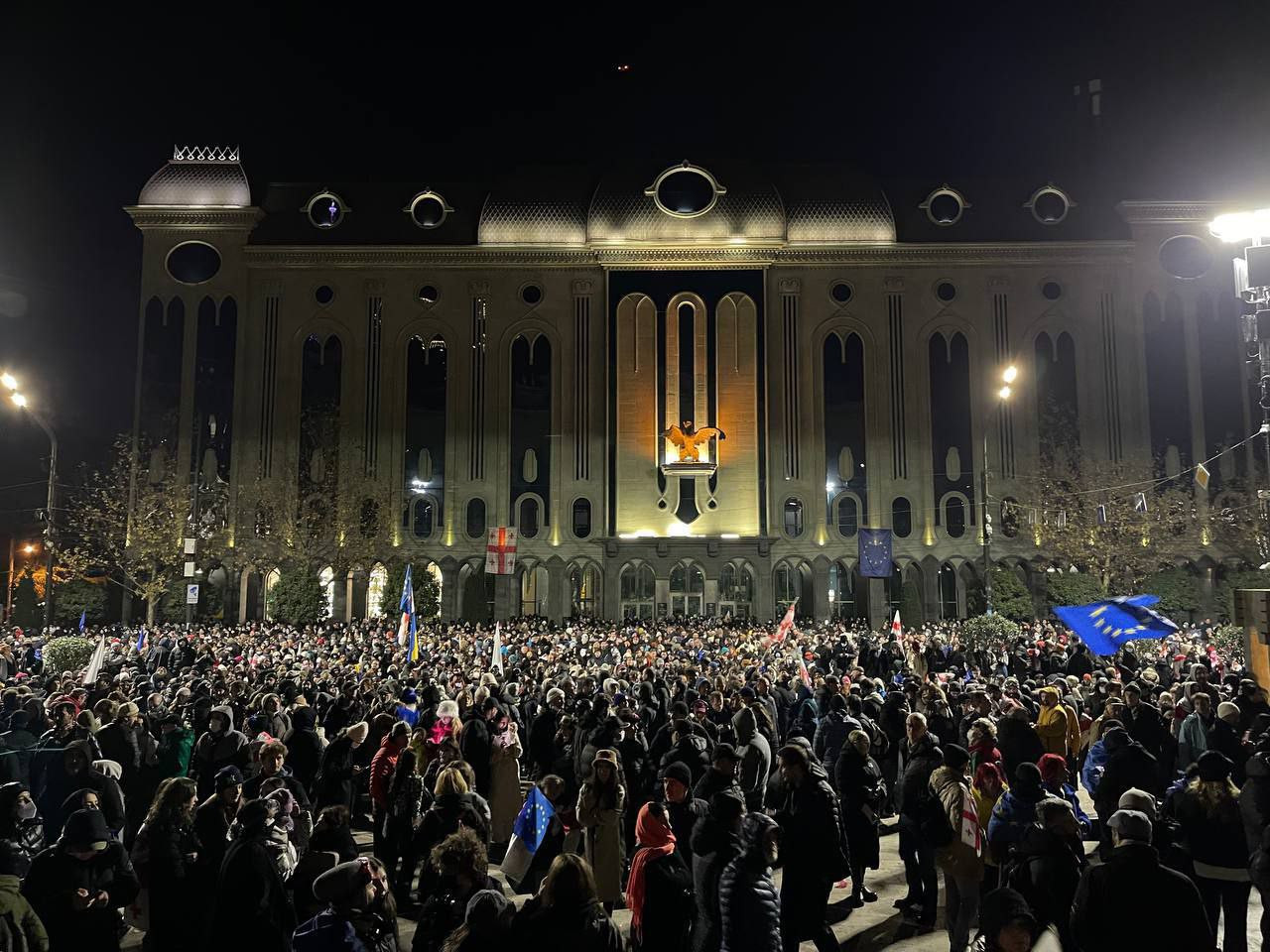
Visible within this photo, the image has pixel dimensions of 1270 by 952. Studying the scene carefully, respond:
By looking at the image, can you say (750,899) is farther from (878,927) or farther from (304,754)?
(304,754)

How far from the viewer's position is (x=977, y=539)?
4981 cm

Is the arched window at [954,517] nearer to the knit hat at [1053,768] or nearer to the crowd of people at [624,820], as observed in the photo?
the crowd of people at [624,820]

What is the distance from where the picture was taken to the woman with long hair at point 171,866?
6469 millimetres

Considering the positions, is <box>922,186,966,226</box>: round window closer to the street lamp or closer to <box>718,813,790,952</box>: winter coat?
the street lamp

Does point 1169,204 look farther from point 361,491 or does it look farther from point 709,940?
point 709,940

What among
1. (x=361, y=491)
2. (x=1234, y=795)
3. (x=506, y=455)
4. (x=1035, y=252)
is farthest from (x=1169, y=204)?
(x=1234, y=795)

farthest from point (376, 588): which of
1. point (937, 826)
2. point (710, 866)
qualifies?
point (710, 866)

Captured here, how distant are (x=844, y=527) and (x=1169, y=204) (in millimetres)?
23165

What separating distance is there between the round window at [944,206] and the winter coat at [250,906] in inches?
2063

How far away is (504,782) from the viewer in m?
11.0

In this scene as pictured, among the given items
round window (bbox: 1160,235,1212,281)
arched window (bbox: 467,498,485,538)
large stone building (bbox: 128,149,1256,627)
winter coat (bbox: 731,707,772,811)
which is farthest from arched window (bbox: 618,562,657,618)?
winter coat (bbox: 731,707,772,811)

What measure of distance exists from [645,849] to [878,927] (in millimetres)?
3662

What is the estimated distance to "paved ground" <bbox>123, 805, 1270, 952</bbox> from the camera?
344 inches

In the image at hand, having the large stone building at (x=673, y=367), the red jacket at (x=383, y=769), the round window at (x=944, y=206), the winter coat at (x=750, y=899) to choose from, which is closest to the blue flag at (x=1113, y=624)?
the red jacket at (x=383, y=769)
